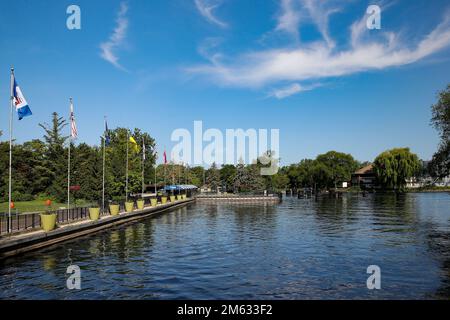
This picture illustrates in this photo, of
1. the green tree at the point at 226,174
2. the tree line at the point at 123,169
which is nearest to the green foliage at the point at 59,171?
the tree line at the point at 123,169

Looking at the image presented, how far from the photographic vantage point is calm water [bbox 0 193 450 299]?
14.8 metres

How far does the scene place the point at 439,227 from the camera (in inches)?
1367

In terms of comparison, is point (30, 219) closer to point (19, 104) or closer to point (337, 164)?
point (19, 104)

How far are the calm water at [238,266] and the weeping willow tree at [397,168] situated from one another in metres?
93.7

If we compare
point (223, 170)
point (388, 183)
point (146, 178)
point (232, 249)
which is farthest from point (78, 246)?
point (223, 170)

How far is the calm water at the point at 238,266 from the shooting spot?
14844 mm

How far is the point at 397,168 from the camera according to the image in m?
120

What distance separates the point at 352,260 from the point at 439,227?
18.5 metres

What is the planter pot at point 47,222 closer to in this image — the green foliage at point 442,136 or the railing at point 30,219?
the railing at point 30,219

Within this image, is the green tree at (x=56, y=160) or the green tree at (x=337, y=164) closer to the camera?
the green tree at (x=56, y=160)

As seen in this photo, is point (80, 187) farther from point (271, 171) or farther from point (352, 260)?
point (271, 171)

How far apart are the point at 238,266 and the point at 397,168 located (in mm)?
112922

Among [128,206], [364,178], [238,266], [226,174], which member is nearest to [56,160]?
[128,206]
